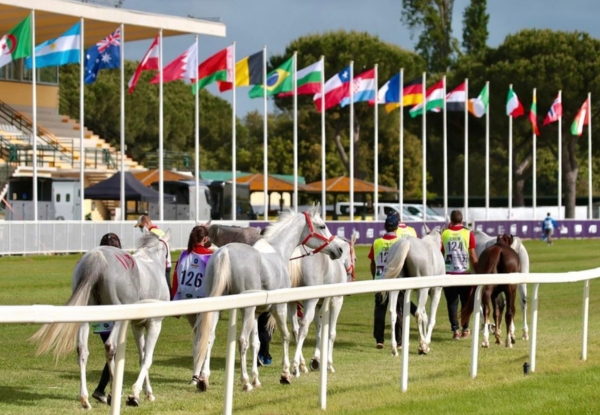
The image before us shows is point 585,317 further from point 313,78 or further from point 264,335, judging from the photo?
point 313,78

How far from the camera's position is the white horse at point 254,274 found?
9094 millimetres

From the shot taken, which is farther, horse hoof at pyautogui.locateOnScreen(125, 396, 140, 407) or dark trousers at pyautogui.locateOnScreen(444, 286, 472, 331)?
dark trousers at pyautogui.locateOnScreen(444, 286, 472, 331)

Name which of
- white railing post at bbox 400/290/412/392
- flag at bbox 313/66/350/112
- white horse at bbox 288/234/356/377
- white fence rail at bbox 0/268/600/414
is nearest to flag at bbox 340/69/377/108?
flag at bbox 313/66/350/112

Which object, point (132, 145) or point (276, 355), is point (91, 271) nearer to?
point (276, 355)

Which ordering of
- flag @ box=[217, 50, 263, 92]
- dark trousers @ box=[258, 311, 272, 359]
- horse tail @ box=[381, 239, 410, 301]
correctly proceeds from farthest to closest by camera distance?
flag @ box=[217, 50, 263, 92], horse tail @ box=[381, 239, 410, 301], dark trousers @ box=[258, 311, 272, 359]

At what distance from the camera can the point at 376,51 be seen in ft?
221

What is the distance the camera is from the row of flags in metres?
31.4

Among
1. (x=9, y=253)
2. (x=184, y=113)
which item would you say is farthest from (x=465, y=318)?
(x=184, y=113)

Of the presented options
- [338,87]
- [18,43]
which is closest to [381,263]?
[18,43]

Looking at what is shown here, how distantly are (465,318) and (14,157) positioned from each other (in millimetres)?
37173

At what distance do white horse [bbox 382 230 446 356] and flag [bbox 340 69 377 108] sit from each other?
26439mm

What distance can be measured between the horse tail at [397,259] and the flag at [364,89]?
88.6 ft

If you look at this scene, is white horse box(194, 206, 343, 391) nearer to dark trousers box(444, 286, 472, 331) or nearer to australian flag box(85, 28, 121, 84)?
dark trousers box(444, 286, 472, 331)

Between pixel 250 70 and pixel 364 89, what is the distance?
5.77 m
